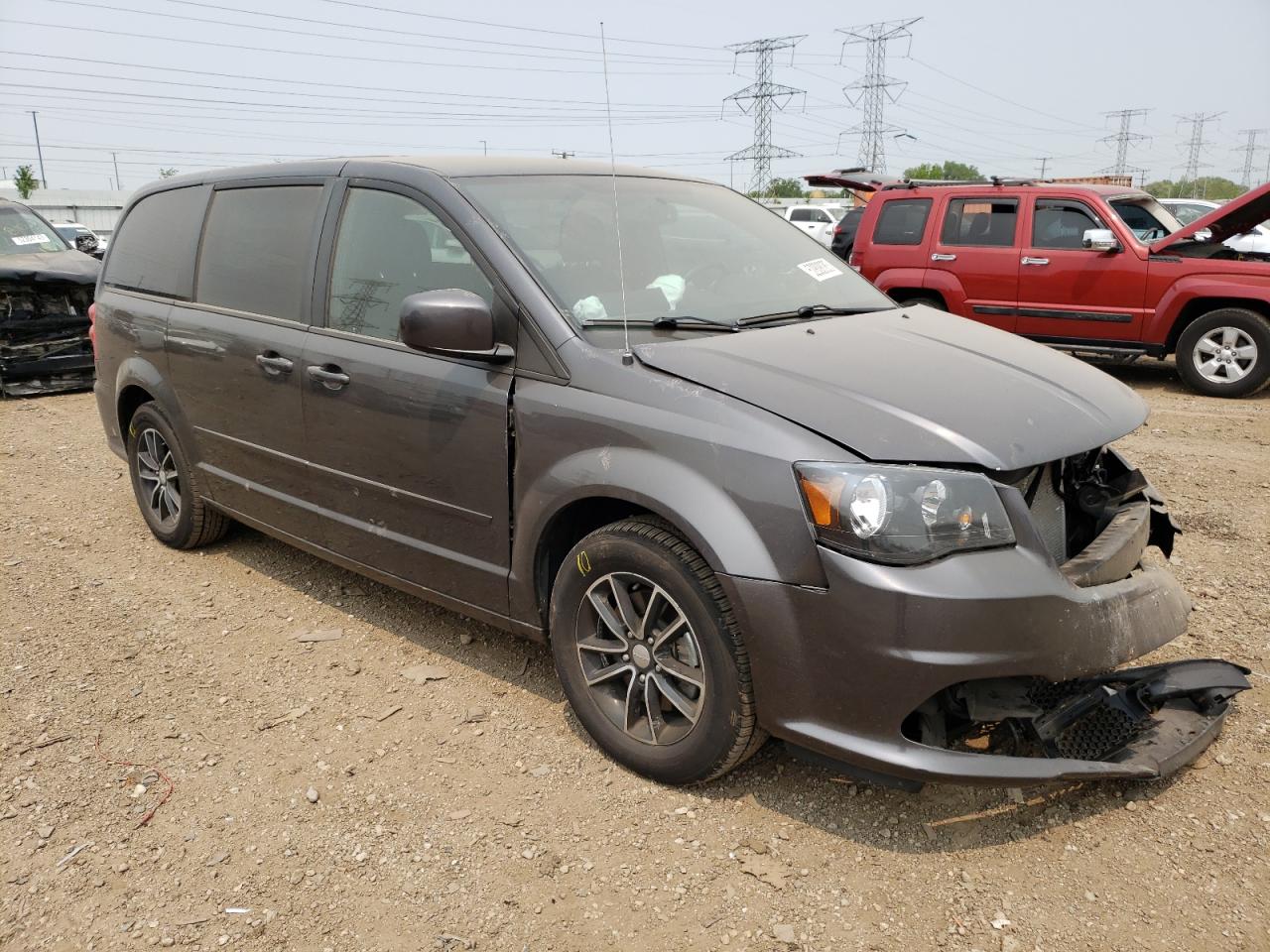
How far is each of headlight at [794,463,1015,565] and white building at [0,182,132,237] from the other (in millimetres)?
65276

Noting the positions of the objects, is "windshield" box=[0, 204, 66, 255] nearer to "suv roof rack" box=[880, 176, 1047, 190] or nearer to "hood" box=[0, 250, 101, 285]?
"hood" box=[0, 250, 101, 285]

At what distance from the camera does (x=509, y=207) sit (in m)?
3.22

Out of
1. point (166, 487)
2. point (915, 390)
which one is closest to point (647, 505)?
point (915, 390)

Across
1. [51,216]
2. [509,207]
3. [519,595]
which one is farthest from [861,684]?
[51,216]

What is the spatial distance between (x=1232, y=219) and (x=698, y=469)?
7718 mm

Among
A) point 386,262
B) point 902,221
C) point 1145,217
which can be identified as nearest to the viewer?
point 386,262

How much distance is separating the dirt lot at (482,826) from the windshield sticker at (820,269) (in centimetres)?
177

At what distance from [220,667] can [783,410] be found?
2.47 meters

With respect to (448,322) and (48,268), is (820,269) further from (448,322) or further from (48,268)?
(48,268)

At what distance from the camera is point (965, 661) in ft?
7.51

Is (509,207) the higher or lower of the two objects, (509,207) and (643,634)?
the higher

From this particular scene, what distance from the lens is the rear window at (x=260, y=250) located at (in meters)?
3.73

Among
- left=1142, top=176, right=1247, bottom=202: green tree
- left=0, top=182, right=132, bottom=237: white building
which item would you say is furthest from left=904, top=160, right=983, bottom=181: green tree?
left=0, top=182, right=132, bottom=237: white building

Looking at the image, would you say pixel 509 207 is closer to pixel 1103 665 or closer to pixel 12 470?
pixel 1103 665
